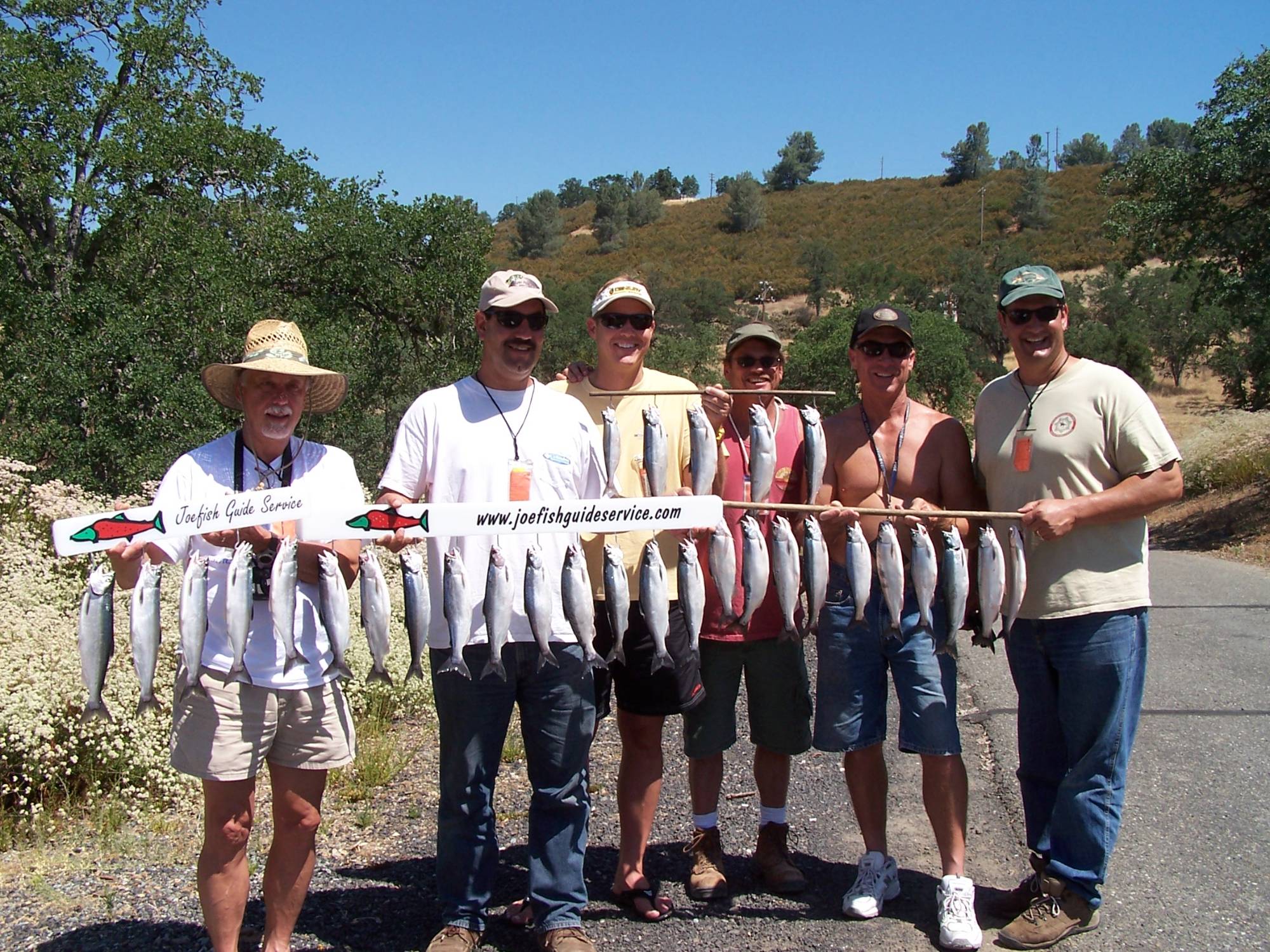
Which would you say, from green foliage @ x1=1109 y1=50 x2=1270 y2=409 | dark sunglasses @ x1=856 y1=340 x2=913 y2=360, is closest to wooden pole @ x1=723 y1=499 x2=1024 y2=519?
dark sunglasses @ x1=856 y1=340 x2=913 y2=360

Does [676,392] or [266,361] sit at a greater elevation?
[266,361]

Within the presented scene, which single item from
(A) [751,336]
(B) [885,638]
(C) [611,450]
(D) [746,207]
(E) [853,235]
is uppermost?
(D) [746,207]

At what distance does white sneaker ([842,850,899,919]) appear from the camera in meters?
4.47

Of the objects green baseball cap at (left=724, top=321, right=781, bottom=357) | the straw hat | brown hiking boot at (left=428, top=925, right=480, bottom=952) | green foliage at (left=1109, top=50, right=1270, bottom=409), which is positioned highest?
green foliage at (left=1109, top=50, right=1270, bottom=409)

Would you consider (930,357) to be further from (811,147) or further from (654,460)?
(811,147)

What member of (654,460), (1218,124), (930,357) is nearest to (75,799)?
(654,460)

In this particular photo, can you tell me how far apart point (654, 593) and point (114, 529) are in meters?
2.12

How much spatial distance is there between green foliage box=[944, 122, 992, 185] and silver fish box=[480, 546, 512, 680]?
A: 256ft

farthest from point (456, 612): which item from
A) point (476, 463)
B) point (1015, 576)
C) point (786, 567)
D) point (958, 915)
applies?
point (958, 915)

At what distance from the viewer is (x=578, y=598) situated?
3926 millimetres

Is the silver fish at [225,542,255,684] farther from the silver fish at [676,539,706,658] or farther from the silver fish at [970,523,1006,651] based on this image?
the silver fish at [970,523,1006,651]

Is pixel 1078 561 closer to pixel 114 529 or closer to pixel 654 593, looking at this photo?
pixel 654 593

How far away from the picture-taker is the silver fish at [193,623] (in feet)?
11.6

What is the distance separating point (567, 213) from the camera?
85.6 meters
